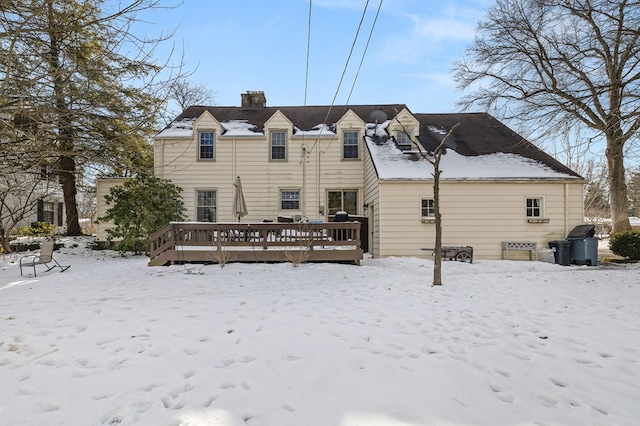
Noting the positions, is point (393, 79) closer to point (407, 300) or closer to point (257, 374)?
point (407, 300)

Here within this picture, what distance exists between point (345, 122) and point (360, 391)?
1413 centimetres

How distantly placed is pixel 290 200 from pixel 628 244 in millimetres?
13066

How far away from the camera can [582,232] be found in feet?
37.7

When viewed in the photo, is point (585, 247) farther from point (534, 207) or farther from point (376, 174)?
point (376, 174)

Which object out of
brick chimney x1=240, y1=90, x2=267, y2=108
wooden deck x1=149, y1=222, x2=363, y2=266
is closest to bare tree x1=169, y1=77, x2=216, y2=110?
brick chimney x1=240, y1=90, x2=267, y2=108

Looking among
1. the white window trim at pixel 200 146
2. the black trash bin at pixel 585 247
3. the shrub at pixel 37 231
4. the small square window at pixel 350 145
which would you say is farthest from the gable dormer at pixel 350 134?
the shrub at pixel 37 231

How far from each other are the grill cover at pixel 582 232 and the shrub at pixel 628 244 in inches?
72.9

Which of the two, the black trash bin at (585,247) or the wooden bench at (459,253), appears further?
the wooden bench at (459,253)

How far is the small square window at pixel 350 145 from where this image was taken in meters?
15.8

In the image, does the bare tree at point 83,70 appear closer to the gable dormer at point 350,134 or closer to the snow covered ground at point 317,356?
the snow covered ground at point 317,356

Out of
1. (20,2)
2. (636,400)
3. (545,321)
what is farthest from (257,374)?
(20,2)

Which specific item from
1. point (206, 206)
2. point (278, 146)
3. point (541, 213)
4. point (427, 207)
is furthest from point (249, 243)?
point (541, 213)

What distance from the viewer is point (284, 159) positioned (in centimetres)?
1569

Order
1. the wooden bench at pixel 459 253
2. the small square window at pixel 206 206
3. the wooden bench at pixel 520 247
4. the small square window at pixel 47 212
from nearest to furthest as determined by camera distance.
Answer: the wooden bench at pixel 459 253, the wooden bench at pixel 520 247, the small square window at pixel 206 206, the small square window at pixel 47 212
